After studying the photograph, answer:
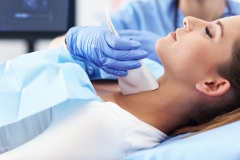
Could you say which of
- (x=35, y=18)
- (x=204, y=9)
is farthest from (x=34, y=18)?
(x=204, y=9)

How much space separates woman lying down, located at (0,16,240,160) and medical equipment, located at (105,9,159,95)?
0.02m

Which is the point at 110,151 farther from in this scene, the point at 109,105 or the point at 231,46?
the point at 231,46

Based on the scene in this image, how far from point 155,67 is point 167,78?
0.31 metres

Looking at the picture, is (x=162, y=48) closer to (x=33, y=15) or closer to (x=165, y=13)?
(x=165, y=13)

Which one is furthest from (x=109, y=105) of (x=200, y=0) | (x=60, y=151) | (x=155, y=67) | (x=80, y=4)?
(x=80, y=4)

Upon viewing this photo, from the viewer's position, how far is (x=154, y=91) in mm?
1010

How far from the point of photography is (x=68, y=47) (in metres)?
1.09

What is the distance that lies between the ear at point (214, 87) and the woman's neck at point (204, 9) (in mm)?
844

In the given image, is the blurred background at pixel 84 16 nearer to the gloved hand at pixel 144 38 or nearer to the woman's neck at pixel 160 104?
the gloved hand at pixel 144 38

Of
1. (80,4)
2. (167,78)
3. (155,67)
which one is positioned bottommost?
(80,4)

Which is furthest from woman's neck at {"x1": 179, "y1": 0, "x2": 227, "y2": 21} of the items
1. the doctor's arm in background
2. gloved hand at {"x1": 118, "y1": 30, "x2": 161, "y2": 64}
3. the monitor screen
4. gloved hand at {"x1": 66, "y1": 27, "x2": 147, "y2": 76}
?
gloved hand at {"x1": 66, "y1": 27, "x2": 147, "y2": 76}

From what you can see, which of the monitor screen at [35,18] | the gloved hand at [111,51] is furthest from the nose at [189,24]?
the monitor screen at [35,18]

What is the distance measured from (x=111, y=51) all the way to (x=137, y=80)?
109 millimetres

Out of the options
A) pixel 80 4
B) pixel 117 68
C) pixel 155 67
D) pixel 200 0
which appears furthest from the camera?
pixel 80 4
